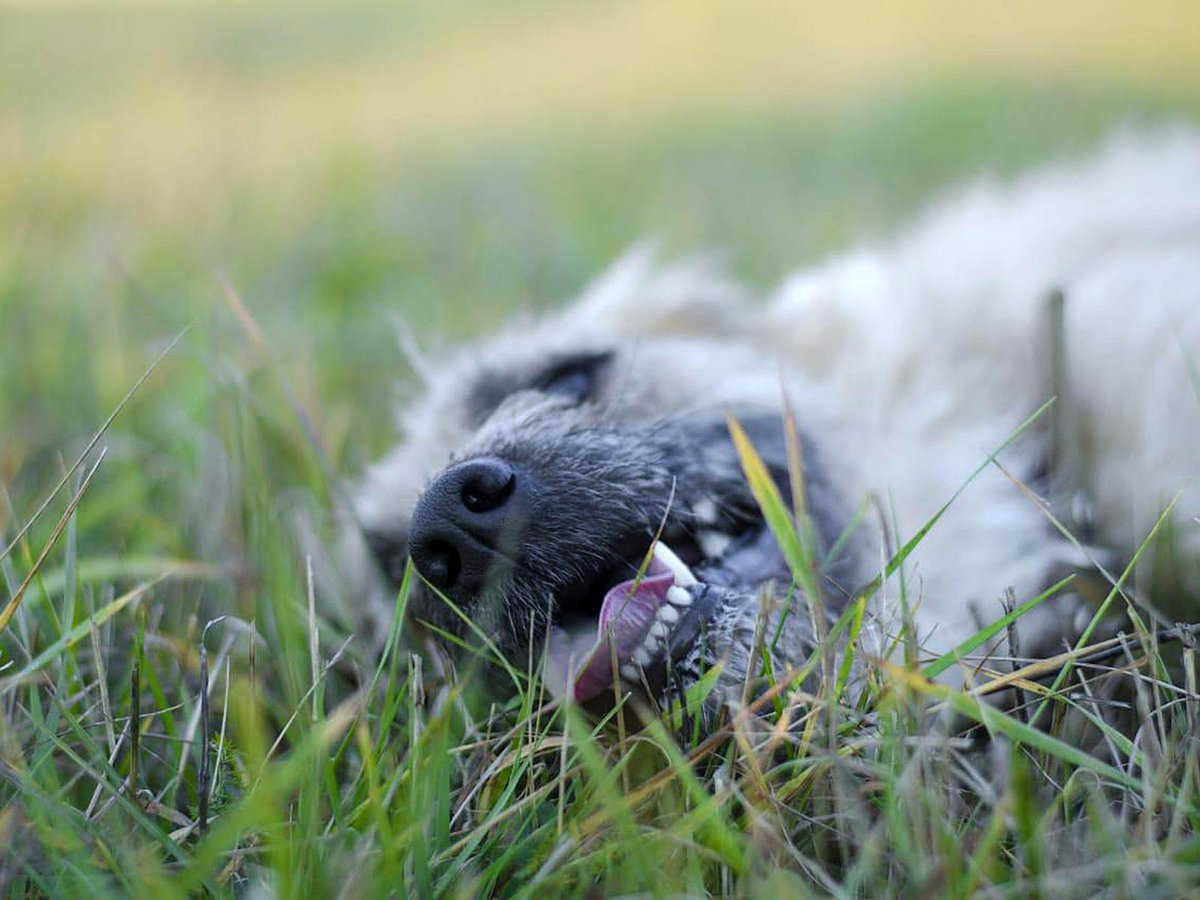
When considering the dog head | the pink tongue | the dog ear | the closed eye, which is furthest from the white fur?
the pink tongue

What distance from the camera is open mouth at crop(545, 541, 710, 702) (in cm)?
160

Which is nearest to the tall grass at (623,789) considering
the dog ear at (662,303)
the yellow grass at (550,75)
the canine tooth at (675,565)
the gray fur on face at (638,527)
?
the gray fur on face at (638,527)

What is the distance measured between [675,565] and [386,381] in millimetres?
2351

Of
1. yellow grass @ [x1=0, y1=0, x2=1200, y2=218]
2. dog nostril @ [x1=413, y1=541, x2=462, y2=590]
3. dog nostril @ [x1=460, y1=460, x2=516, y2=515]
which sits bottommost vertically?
dog nostril @ [x1=413, y1=541, x2=462, y2=590]

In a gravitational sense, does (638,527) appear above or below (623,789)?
above

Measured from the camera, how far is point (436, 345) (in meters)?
3.21

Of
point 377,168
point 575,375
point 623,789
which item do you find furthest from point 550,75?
point 623,789

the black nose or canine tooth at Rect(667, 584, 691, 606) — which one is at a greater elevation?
the black nose

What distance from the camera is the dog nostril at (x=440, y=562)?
1717 millimetres

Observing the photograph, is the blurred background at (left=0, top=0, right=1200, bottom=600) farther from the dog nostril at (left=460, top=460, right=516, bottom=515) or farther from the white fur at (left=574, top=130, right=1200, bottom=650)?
the white fur at (left=574, top=130, right=1200, bottom=650)

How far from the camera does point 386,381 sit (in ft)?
12.6

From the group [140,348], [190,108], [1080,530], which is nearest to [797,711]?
[1080,530]

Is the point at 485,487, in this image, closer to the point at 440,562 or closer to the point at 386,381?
the point at 440,562

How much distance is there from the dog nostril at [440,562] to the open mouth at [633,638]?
199 mm
